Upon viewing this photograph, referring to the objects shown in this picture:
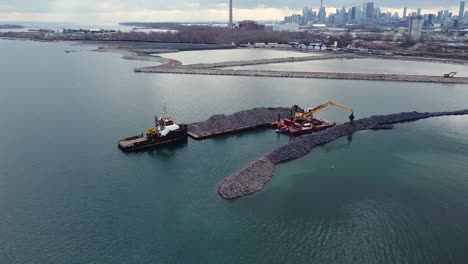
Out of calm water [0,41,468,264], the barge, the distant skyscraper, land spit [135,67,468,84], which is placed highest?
the distant skyscraper

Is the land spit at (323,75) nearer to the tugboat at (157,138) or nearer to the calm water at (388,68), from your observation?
the calm water at (388,68)

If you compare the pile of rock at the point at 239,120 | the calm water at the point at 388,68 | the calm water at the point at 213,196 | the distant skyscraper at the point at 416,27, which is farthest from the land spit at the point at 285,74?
the distant skyscraper at the point at 416,27

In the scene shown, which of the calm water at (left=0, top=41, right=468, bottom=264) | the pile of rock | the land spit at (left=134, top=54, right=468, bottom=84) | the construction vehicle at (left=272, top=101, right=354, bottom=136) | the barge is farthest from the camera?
the land spit at (left=134, top=54, right=468, bottom=84)

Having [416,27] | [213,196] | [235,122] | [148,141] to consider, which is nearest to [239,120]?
[235,122]

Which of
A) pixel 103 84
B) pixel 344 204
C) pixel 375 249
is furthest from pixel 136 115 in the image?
pixel 375 249

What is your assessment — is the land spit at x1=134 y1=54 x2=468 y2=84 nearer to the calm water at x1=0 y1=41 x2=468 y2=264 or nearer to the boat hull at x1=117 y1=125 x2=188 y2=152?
the calm water at x1=0 y1=41 x2=468 y2=264

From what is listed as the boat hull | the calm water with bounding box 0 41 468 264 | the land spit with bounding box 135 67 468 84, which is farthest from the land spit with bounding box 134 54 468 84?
the boat hull

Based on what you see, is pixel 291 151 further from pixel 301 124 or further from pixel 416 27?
pixel 416 27

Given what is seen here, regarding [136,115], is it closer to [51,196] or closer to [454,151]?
[51,196]
